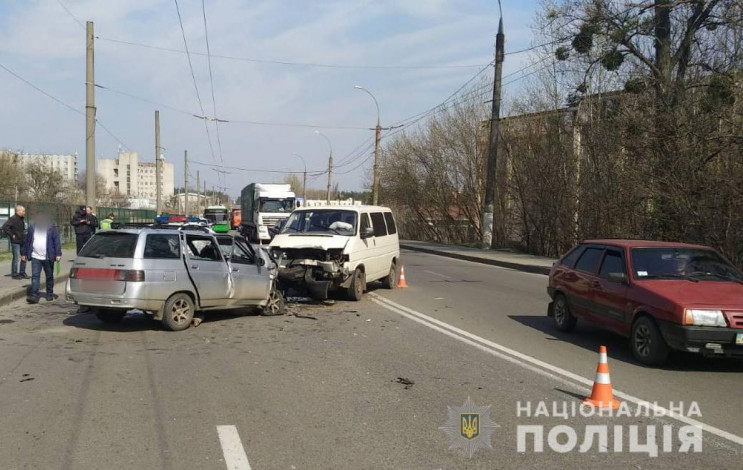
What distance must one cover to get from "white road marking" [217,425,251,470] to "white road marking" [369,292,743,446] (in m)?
3.57

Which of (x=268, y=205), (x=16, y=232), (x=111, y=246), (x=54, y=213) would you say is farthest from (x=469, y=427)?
(x=268, y=205)

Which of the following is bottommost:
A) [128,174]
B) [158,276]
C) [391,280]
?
[391,280]

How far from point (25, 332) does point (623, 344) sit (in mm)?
8638

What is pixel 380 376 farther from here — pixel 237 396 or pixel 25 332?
pixel 25 332

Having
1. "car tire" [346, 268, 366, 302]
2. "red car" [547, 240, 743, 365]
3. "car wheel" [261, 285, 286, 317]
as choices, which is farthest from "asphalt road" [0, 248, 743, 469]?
"car tire" [346, 268, 366, 302]

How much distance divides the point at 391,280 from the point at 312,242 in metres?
3.44

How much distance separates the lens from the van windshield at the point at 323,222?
13188 millimetres

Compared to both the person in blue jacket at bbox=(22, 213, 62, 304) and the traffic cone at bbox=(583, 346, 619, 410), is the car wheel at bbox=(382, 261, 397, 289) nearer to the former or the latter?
the person in blue jacket at bbox=(22, 213, 62, 304)

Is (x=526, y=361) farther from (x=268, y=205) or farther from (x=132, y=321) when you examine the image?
(x=268, y=205)

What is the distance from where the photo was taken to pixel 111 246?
30.2 ft

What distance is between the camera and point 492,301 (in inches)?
521

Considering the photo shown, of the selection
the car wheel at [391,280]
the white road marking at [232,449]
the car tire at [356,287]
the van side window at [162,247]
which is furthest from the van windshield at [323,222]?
the white road marking at [232,449]

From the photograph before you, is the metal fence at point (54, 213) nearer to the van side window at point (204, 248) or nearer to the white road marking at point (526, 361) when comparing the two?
the van side window at point (204, 248)

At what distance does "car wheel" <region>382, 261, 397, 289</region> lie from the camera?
15.3 meters
